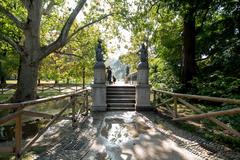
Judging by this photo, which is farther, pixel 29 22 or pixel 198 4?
pixel 29 22

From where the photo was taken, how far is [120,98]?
50.6 feet

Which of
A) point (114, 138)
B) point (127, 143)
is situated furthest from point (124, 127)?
point (127, 143)

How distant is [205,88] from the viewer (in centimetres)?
1307

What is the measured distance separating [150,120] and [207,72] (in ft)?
24.0

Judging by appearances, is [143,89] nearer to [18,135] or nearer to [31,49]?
[31,49]

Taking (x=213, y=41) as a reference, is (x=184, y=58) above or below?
below

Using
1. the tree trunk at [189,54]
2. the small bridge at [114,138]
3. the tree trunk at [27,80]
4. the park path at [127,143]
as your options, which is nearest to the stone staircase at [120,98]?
the small bridge at [114,138]

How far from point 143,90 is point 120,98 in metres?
1.99

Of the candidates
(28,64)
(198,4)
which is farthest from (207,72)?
(28,64)

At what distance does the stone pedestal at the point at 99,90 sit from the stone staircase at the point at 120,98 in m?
0.52

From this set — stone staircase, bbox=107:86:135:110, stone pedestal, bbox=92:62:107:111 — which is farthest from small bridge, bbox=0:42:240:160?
stone staircase, bbox=107:86:135:110

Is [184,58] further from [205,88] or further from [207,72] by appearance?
[205,88]

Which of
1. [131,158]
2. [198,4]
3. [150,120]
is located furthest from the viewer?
[198,4]

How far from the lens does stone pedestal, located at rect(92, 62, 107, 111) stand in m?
13.9
